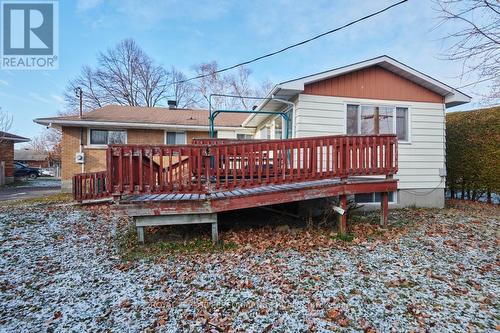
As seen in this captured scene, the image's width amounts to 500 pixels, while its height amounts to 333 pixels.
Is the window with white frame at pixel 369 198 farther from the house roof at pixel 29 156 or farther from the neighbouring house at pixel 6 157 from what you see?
the house roof at pixel 29 156

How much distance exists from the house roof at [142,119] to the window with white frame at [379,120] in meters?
6.88

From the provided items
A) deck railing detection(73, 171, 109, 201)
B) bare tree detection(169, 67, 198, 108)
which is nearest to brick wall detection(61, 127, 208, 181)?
deck railing detection(73, 171, 109, 201)

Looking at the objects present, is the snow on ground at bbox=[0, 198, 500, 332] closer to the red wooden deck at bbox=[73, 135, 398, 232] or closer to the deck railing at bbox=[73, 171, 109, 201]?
the red wooden deck at bbox=[73, 135, 398, 232]

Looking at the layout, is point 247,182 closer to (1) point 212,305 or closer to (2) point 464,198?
(1) point 212,305

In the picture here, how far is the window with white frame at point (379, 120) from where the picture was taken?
712cm

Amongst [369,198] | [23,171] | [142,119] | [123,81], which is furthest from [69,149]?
[123,81]

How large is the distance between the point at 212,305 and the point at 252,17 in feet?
43.4

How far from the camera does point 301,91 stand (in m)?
6.55

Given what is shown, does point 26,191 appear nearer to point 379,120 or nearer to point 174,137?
point 174,137

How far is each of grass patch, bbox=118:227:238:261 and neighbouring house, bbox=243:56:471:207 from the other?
12.4 ft

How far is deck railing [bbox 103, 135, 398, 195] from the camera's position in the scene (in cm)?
419

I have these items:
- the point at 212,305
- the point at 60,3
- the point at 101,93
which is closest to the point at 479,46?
the point at 212,305

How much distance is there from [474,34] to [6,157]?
25.1 m

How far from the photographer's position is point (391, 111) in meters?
7.36
